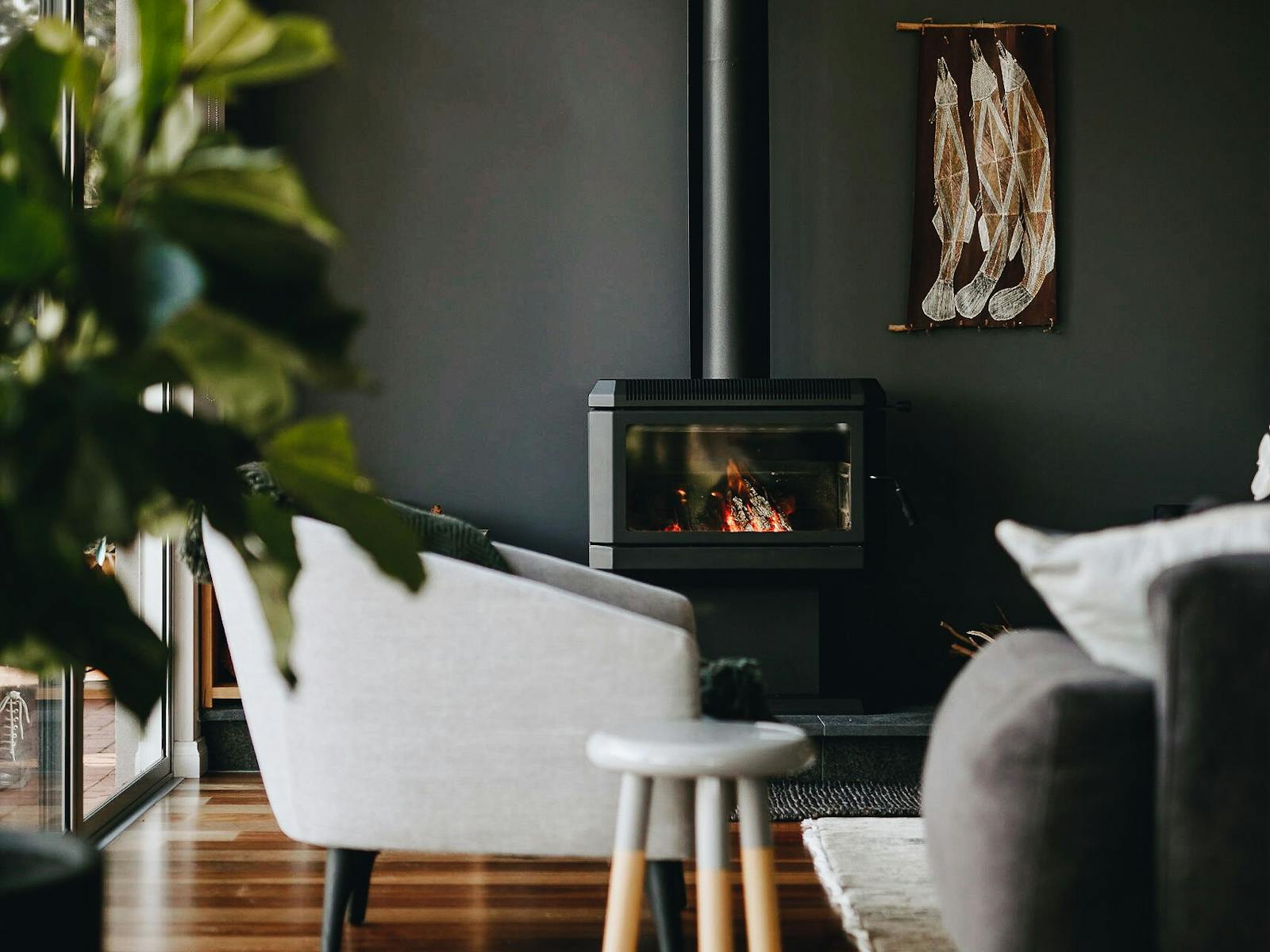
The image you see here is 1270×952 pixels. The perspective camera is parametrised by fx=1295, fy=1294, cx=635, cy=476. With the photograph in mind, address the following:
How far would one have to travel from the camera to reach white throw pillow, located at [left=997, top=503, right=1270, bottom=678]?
54.2 inches

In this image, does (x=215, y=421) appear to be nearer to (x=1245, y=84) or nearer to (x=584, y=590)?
(x=584, y=590)

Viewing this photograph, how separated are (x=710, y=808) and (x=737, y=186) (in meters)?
2.47

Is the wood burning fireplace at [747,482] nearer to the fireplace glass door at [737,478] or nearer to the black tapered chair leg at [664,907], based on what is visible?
the fireplace glass door at [737,478]

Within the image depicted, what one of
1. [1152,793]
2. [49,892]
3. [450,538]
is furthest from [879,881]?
[49,892]

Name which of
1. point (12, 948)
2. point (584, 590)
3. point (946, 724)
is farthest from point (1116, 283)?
point (12, 948)

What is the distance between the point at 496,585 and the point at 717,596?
173 cm

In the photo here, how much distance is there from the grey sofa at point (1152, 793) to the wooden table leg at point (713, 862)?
34 cm

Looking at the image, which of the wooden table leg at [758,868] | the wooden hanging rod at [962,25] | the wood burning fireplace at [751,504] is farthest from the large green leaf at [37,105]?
the wooden hanging rod at [962,25]

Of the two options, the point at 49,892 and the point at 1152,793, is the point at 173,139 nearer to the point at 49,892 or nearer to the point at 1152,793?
the point at 49,892

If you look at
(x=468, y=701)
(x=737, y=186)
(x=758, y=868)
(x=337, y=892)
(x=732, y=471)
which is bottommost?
(x=337, y=892)

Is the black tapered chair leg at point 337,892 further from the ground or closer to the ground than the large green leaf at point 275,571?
closer to the ground

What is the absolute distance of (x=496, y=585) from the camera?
1.88 meters

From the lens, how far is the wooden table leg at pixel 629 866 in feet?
5.35

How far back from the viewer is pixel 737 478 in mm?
3521
